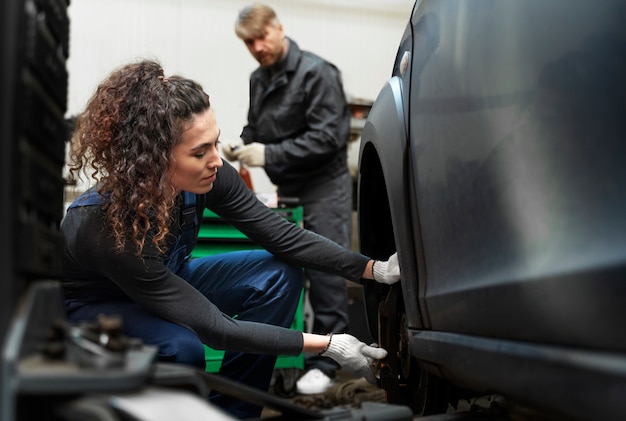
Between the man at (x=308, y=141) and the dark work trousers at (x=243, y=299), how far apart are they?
1174mm

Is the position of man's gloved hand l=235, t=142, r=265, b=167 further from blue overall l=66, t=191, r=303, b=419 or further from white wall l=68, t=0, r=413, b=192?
white wall l=68, t=0, r=413, b=192

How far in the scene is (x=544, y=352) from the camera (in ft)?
2.80

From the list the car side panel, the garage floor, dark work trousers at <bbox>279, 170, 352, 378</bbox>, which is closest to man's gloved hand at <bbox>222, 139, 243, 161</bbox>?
dark work trousers at <bbox>279, 170, 352, 378</bbox>

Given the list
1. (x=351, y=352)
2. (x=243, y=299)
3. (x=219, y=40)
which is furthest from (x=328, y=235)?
(x=219, y=40)

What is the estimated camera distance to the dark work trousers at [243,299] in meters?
1.64

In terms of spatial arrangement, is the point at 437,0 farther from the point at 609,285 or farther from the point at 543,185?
the point at 609,285

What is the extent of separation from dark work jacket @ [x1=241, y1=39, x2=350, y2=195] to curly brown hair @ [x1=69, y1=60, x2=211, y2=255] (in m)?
1.53

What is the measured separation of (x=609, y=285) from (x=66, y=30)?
0.83m

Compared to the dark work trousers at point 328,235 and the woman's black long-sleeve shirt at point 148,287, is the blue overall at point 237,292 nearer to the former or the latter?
the woman's black long-sleeve shirt at point 148,287

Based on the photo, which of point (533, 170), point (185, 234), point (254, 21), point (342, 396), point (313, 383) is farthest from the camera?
point (254, 21)

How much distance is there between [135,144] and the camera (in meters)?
1.47

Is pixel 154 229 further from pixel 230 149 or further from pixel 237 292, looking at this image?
pixel 230 149

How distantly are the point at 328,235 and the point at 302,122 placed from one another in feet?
1.88

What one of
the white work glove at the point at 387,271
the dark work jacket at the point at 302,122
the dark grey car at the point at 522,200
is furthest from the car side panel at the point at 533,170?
the dark work jacket at the point at 302,122
